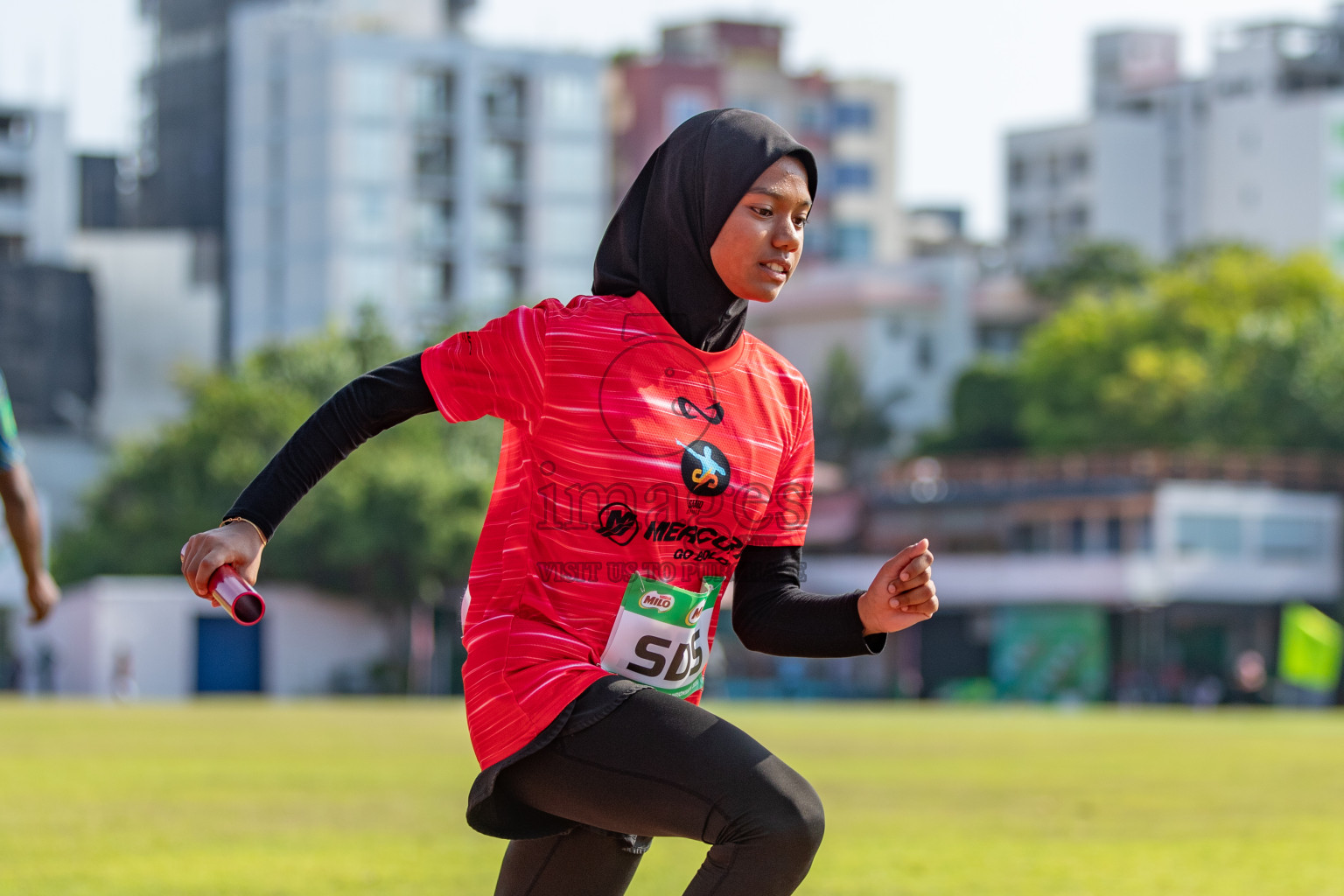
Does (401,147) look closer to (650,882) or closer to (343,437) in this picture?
(650,882)

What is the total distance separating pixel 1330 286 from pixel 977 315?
20.0 meters

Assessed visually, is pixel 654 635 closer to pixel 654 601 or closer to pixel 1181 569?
pixel 654 601

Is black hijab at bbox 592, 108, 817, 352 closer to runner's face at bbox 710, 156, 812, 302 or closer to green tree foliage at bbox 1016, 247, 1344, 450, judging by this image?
runner's face at bbox 710, 156, 812, 302

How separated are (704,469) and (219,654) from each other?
203ft

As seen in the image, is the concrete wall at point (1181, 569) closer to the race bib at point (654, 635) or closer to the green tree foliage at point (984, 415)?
the green tree foliage at point (984, 415)

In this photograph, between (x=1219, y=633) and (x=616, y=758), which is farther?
(x=1219, y=633)

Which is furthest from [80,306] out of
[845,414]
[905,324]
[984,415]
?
[984,415]

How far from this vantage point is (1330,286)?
83.7m

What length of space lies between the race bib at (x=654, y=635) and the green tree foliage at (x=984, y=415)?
81366mm

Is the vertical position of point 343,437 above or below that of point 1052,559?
above

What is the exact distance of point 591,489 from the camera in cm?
466

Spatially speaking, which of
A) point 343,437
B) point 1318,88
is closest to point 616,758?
point 343,437

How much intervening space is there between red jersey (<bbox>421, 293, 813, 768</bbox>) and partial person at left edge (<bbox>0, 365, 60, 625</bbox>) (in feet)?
8.98

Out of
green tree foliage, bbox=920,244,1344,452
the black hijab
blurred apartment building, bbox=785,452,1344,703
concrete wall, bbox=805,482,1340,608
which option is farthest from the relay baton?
green tree foliage, bbox=920,244,1344,452
